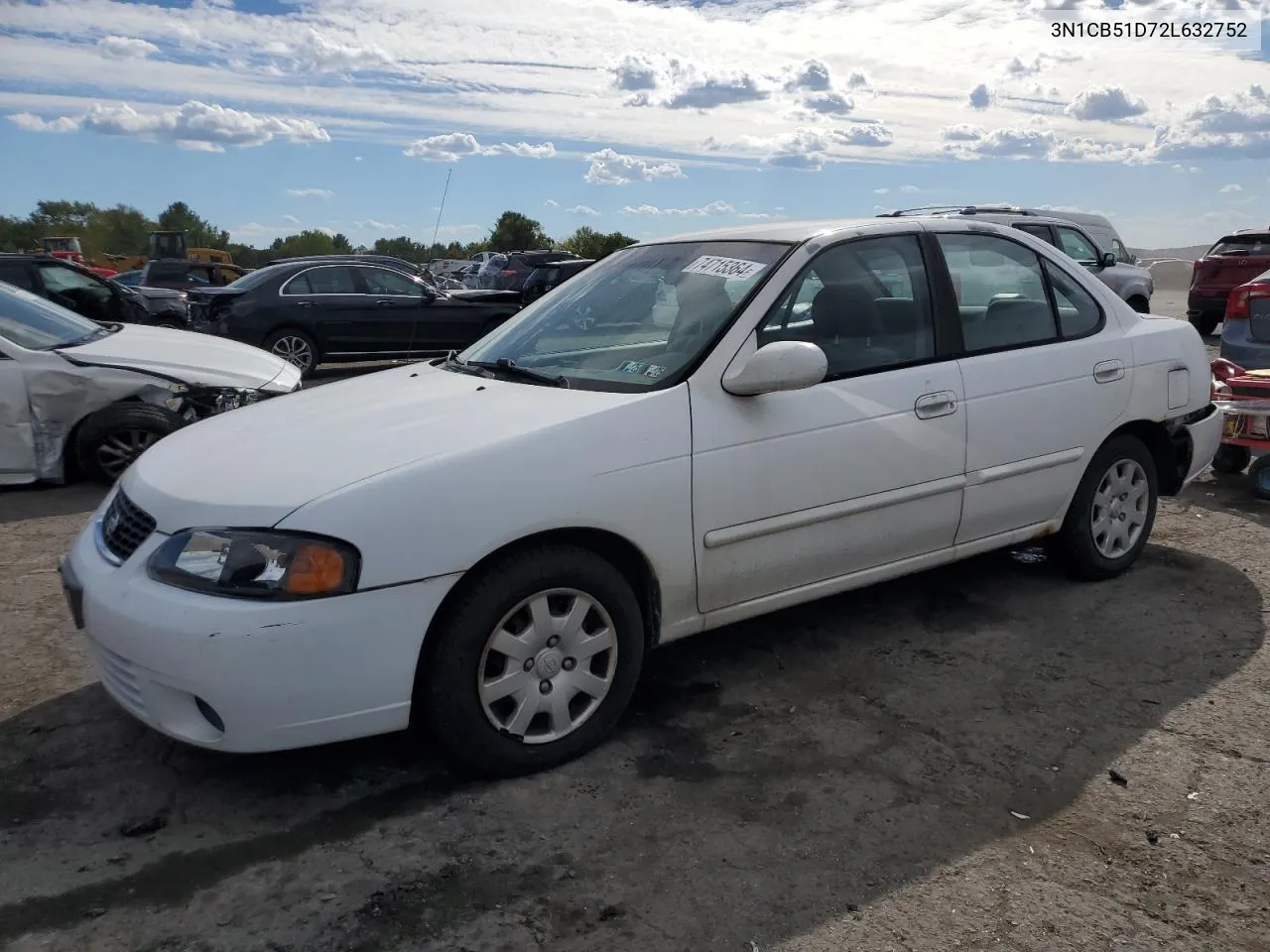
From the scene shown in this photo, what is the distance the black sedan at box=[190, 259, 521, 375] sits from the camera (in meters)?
13.0

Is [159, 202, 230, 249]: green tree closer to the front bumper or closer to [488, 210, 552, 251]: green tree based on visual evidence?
[488, 210, 552, 251]: green tree

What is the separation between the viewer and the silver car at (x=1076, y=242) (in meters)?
12.4

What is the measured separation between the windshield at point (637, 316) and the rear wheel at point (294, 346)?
9.27 meters

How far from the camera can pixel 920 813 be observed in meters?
3.18

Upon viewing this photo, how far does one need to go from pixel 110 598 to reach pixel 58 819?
0.67 metres

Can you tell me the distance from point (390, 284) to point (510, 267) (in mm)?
10993

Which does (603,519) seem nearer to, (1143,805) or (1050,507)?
(1143,805)

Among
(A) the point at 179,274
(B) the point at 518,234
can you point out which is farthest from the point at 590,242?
(A) the point at 179,274

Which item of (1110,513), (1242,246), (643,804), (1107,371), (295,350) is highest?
(1242,246)

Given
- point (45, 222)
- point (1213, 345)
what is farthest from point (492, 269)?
point (45, 222)

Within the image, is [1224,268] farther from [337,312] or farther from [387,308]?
[337,312]

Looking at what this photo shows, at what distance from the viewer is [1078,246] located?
13.4m

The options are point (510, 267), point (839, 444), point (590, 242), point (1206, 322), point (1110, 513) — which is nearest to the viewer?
point (839, 444)

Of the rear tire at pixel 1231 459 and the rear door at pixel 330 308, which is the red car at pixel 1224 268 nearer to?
the rear tire at pixel 1231 459
